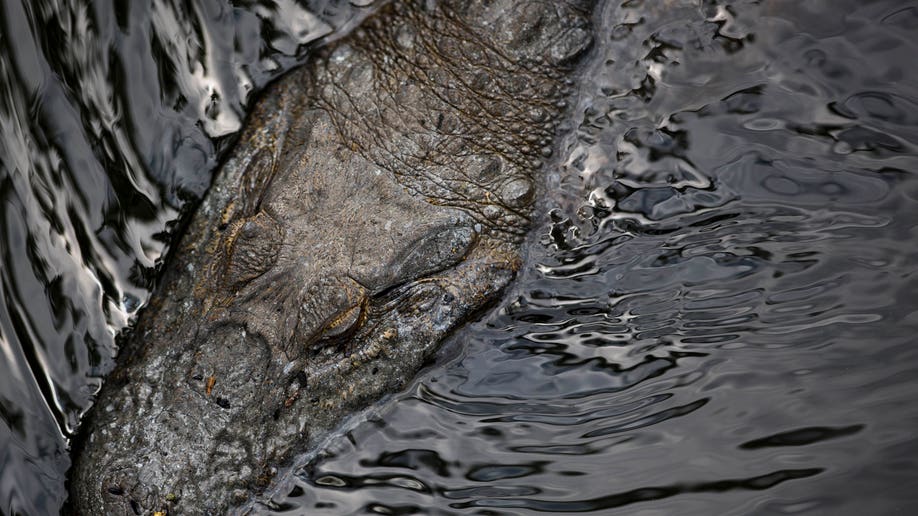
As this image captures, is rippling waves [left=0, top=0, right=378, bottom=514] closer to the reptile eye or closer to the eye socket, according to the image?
the reptile eye

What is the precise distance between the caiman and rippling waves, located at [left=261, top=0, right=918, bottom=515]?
189 millimetres

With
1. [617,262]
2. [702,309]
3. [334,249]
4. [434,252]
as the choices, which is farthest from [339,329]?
[702,309]

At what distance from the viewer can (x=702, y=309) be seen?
321 centimetres

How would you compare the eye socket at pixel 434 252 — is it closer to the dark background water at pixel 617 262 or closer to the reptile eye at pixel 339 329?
the reptile eye at pixel 339 329

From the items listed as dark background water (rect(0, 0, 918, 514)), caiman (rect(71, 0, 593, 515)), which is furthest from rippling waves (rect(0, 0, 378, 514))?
caiman (rect(71, 0, 593, 515))

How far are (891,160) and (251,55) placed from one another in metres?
2.99

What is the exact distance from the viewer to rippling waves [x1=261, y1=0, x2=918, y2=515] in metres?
2.88

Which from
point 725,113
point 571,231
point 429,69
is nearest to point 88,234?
point 429,69

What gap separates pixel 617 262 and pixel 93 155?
250cm

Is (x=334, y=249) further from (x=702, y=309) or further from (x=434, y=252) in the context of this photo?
(x=702, y=309)

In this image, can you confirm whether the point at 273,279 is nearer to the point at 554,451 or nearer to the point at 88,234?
the point at 88,234

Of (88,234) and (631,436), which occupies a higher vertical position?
(88,234)

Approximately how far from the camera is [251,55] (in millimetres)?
3715

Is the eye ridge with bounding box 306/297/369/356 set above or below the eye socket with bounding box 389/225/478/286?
below
